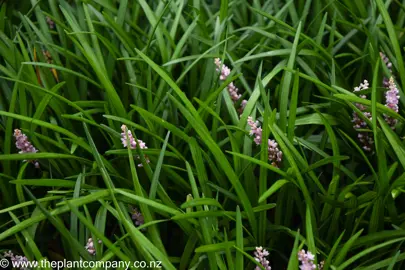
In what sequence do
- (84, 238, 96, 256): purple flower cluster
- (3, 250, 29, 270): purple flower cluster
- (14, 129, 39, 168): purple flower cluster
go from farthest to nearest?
(14, 129, 39, 168): purple flower cluster, (3, 250, 29, 270): purple flower cluster, (84, 238, 96, 256): purple flower cluster

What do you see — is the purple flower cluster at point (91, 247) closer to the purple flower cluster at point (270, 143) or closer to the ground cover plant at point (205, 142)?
the ground cover plant at point (205, 142)

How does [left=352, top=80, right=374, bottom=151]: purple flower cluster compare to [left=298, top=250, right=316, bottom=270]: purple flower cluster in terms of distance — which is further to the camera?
[left=352, top=80, right=374, bottom=151]: purple flower cluster

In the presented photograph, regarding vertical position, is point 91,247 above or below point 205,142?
below

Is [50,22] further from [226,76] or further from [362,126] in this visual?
[362,126]

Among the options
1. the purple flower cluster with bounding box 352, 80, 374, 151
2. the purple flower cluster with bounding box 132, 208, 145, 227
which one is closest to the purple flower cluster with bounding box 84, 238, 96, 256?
the purple flower cluster with bounding box 132, 208, 145, 227

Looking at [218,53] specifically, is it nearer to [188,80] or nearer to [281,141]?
[188,80]

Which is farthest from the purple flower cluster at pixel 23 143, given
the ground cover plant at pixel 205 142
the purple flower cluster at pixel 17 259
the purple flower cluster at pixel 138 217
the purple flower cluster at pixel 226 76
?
the purple flower cluster at pixel 226 76

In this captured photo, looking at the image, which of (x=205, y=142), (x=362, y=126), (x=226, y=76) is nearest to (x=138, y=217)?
(x=205, y=142)

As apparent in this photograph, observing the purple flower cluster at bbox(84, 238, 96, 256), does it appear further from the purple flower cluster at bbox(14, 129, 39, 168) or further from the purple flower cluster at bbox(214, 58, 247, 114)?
the purple flower cluster at bbox(214, 58, 247, 114)
